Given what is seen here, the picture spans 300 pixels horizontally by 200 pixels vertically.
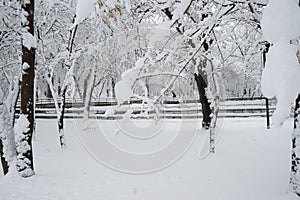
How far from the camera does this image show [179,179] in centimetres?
584

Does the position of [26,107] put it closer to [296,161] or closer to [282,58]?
[296,161]

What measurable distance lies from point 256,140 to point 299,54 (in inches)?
319

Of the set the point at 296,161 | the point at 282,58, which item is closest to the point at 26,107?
the point at 296,161

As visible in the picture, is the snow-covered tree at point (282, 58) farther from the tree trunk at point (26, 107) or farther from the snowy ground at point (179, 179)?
the tree trunk at point (26, 107)

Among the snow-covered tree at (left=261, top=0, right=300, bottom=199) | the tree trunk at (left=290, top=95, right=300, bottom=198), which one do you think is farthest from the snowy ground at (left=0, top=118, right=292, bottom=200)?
the snow-covered tree at (left=261, top=0, right=300, bottom=199)

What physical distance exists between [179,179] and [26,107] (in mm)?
3644

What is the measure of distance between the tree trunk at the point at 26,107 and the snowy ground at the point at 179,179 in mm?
329

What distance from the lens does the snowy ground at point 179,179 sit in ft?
16.3

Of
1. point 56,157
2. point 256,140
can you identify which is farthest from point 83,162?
point 256,140

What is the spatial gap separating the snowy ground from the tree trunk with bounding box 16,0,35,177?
33cm

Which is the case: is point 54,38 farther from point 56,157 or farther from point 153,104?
point 153,104

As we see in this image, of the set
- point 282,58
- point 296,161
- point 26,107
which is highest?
point 282,58

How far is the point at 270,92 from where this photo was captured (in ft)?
4.79

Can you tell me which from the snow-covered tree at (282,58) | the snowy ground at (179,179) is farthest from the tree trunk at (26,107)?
the snow-covered tree at (282,58)
